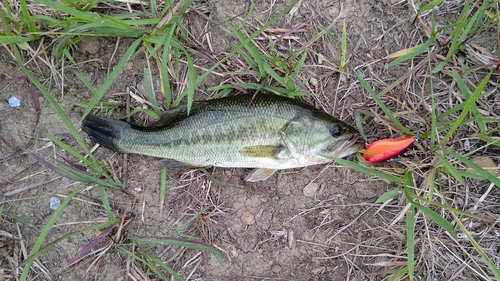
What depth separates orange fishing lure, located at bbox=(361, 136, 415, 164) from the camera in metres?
3.94

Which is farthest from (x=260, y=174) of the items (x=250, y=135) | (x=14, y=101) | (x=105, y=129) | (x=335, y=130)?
(x=14, y=101)

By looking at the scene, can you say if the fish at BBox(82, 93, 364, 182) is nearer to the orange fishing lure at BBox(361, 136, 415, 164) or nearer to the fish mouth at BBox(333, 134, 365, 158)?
the fish mouth at BBox(333, 134, 365, 158)

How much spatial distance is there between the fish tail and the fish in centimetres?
12

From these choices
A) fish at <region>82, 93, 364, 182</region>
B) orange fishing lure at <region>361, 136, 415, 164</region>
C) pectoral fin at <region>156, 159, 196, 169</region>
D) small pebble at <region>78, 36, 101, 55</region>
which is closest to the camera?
fish at <region>82, 93, 364, 182</region>

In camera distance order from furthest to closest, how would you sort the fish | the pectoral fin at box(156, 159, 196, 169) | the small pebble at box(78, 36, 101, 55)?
the small pebble at box(78, 36, 101, 55)
the pectoral fin at box(156, 159, 196, 169)
the fish

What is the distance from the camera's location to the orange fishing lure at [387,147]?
3936 millimetres

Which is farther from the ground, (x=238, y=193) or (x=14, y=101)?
(x=14, y=101)

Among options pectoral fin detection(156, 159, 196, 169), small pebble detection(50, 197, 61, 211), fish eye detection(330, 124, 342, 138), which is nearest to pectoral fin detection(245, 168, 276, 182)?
pectoral fin detection(156, 159, 196, 169)

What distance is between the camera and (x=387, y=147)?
155 inches

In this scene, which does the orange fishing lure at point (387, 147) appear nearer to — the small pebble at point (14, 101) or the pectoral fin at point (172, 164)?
the pectoral fin at point (172, 164)

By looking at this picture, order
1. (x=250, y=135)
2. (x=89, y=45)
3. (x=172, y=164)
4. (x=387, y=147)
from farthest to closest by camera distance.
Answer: (x=89, y=45)
(x=172, y=164)
(x=387, y=147)
(x=250, y=135)

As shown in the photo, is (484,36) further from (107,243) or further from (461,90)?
(107,243)

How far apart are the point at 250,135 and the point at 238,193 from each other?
0.83 m

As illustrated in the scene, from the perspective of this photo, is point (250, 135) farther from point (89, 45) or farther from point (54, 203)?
point (54, 203)
